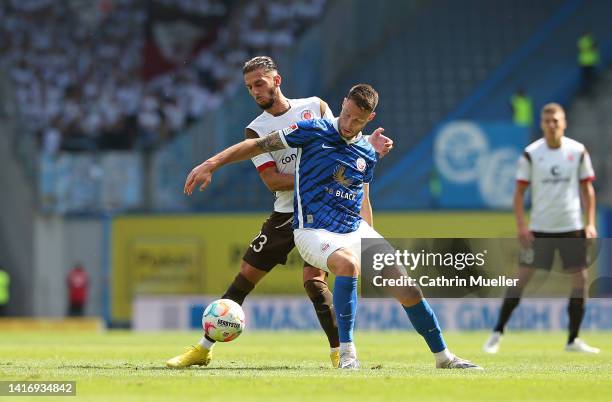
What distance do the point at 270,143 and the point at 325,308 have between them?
141 cm

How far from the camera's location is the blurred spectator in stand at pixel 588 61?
2489cm

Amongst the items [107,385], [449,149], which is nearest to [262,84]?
[107,385]

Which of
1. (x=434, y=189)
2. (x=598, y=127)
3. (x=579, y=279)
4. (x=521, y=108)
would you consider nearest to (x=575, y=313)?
(x=579, y=279)

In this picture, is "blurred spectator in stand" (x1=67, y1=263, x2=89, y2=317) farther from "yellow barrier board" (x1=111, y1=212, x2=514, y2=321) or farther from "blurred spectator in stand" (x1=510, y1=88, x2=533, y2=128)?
"blurred spectator in stand" (x1=510, y1=88, x2=533, y2=128)

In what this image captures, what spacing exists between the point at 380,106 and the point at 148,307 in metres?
6.80

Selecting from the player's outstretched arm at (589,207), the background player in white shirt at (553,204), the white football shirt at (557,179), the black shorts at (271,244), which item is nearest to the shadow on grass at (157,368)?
the black shorts at (271,244)

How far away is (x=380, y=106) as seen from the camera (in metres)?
25.2

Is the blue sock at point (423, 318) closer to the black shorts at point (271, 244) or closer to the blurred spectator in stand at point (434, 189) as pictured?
the black shorts at point (271, 244)

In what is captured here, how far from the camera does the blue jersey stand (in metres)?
8.22

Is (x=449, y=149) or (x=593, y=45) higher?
(x=593, y=45)

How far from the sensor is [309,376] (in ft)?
25.4

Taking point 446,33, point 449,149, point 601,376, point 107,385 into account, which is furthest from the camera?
point 446,33

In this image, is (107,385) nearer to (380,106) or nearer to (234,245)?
(234,245)

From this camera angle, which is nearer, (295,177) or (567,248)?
(295,177)
